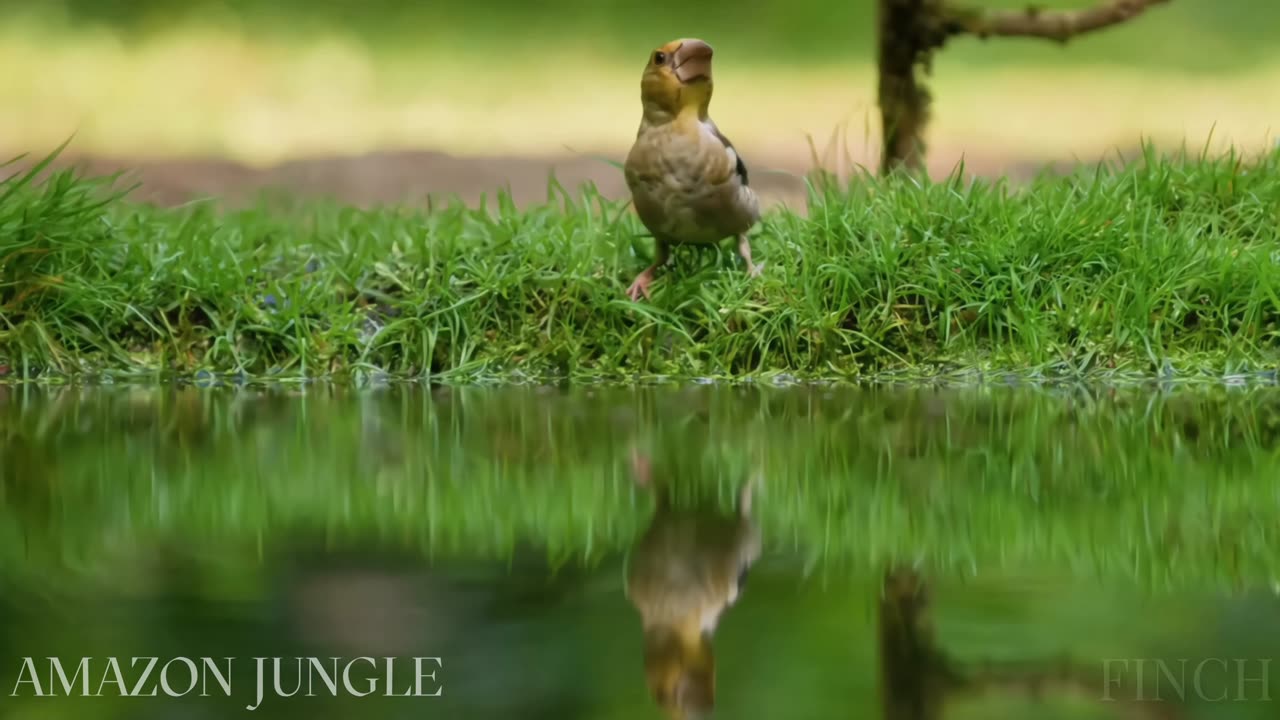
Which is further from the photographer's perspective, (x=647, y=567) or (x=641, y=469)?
(x=641, y=469)

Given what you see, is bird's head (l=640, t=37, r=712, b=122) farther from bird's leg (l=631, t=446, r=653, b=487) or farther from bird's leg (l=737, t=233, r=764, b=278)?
bird's leg (l=631, t=446, r=653, b=487)

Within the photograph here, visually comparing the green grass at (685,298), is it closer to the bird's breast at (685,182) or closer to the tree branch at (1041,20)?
the bird's breast at (685,182)

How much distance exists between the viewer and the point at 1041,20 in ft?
16.7

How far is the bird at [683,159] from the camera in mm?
3559

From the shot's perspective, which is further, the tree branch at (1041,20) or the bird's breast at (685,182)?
the tree branch at (1041,20)

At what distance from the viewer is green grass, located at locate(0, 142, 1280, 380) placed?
11.8 feet

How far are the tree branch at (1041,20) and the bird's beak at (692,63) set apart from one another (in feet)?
6.55

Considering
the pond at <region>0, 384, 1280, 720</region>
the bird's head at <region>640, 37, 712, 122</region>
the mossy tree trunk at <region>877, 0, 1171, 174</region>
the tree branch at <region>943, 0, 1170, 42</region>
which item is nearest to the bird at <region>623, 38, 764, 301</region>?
the bird's head at <region>640, 37, 712, 122</region>

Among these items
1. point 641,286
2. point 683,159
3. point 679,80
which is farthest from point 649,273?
point 679,80

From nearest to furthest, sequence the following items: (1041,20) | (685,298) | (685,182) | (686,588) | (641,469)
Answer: (686,588)
(641,469)
(685,182)
(685,298)
(1041,20)

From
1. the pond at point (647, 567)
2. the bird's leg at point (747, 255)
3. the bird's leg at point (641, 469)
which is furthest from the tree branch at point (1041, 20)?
the bird's leg at point (641, 469)

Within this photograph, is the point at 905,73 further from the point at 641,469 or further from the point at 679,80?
A: the point at 641,469

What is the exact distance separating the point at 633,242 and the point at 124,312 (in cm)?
154

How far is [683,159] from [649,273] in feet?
1.31
